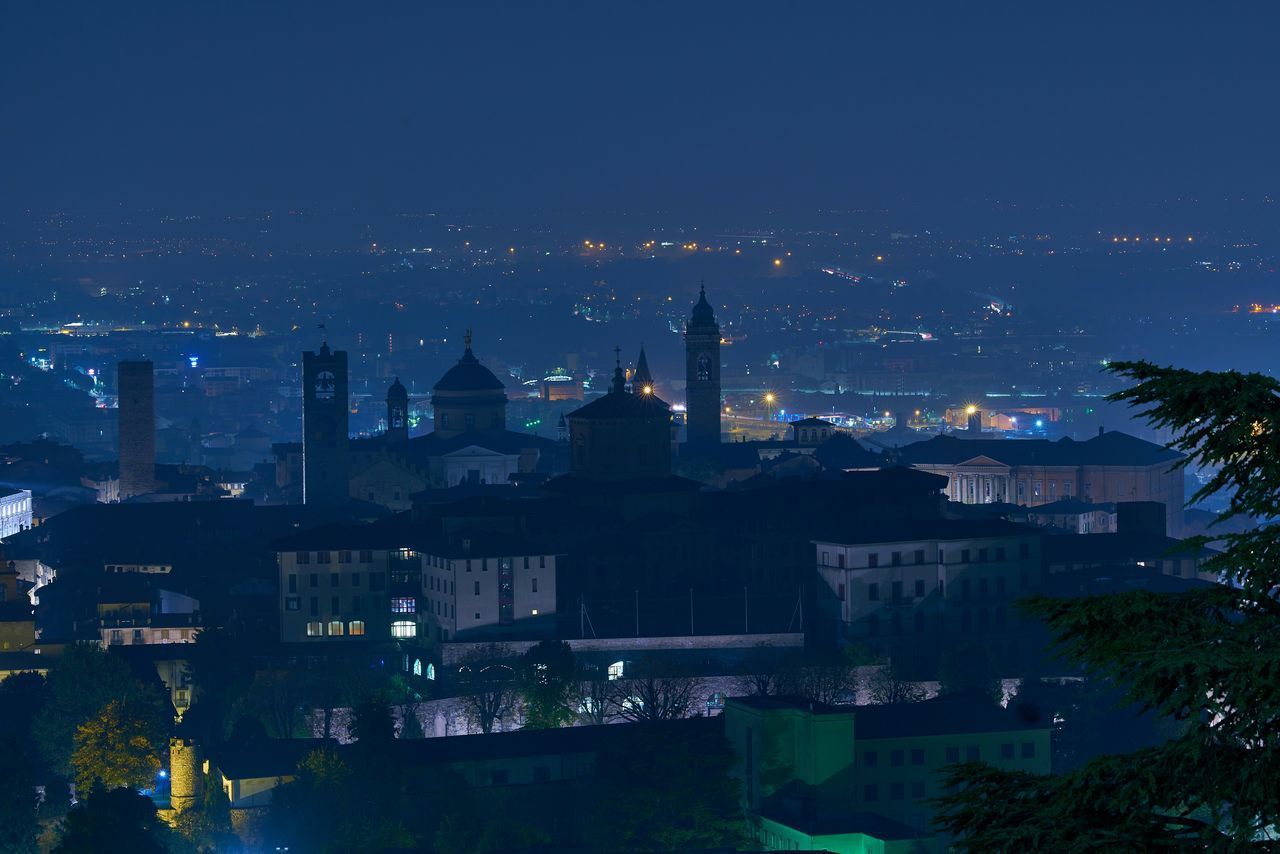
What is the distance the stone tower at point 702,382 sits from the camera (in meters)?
86.9

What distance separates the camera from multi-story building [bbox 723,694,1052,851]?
130 feet

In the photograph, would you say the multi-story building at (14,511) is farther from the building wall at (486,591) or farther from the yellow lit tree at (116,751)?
the yellow lit tree at (116,751)

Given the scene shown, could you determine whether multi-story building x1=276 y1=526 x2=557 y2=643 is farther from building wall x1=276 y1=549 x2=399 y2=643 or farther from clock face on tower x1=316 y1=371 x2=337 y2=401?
clock face on tower x1=316 y1=371 x2=337 y2=401

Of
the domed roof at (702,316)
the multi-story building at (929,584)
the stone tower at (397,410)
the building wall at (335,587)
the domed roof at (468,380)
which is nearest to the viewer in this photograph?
the multi-story building at (929,584)

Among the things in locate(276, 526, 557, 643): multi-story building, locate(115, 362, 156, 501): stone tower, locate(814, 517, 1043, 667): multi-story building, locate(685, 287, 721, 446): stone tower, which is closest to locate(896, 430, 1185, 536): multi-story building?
locate(685, 287, 721, 446): stone tower

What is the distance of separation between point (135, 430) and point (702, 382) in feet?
60.2

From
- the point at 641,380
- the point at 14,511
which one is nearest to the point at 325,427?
the point at 641,380

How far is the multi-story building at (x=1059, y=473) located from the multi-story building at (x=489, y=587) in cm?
3433

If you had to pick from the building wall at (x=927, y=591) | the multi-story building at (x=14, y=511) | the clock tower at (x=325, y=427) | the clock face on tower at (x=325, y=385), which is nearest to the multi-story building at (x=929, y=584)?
the building wall at (x=927, y=591)

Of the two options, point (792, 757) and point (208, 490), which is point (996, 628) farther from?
point (208, 490)

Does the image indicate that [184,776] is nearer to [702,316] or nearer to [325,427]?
[325,427]

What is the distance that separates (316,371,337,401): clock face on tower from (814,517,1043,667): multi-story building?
25975mm

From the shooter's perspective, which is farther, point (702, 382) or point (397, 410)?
point (397, 410)

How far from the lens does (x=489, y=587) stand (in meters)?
51.5
